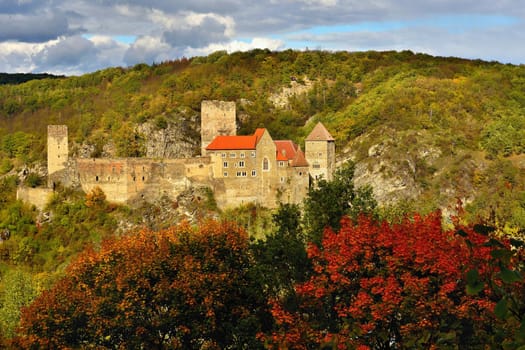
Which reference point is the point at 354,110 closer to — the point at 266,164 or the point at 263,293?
the point at 266,164

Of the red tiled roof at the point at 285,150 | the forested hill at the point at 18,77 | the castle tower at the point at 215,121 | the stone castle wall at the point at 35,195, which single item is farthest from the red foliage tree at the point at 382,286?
the forested hill at the point at 18,77

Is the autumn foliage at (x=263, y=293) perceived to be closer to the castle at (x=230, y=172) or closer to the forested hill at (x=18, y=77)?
the castle at (x=230, y=172)

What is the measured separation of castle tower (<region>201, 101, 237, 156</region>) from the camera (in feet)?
208

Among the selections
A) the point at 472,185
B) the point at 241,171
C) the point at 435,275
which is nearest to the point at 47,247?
the point at 241,171

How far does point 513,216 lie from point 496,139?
16.2 meters

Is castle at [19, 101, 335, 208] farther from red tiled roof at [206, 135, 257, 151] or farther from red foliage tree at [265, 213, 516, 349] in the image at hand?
red foliage tree at [265, 213, 516, 349]

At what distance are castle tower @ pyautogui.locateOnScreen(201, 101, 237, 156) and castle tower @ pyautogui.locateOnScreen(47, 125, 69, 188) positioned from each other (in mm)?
12541

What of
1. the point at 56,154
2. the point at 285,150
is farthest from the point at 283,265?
the point at 56,154

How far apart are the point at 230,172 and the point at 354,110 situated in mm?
23069

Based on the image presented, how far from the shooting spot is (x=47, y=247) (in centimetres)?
6000

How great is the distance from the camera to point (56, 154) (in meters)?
61.5

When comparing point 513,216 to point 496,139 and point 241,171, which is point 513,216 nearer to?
point 496,139

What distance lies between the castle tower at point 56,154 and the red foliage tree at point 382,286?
43.1 meters

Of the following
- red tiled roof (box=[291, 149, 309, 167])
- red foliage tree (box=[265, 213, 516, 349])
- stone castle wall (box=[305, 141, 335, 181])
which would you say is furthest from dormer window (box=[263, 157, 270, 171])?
red foliage tree (box=[265, 213, 516, 349])
